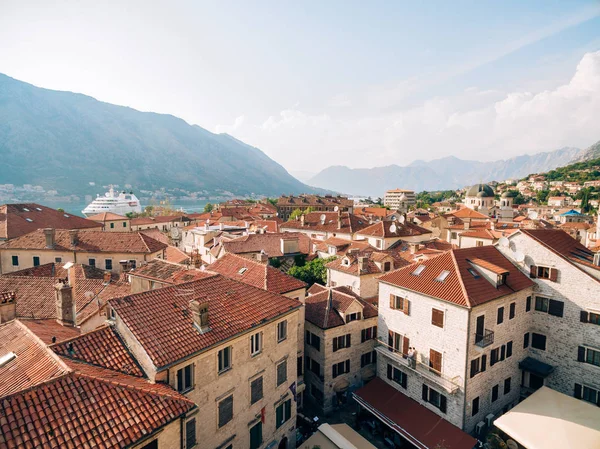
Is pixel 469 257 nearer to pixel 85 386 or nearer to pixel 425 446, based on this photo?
pixel 425 446

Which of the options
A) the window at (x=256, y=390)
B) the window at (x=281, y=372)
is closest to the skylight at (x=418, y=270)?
the window at (x=281, y=372)

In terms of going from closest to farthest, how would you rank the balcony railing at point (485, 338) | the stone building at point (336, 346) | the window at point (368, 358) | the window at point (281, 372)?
the window at point (281, 372)
the balcony railing at point (485, 338)
the stone building at point (336, 346)
the window at point (368, 358)

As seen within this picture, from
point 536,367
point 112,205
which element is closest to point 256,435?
point 536,367

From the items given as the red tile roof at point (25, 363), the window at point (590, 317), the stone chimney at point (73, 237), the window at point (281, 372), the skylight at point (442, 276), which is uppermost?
the stone chimney at point (73, 237)

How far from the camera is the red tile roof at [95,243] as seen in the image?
1443 inches

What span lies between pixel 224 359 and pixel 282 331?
14.2ft

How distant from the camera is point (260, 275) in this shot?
25.2 meters

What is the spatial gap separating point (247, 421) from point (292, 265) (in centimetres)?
2948

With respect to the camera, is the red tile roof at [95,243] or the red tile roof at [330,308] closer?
the red tile roof at [330,308]

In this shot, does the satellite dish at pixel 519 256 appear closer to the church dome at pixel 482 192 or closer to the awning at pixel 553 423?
the awning at pixel 553 423

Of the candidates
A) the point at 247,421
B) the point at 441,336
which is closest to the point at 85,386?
the point at 247,421

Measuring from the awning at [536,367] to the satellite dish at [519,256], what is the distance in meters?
7.45

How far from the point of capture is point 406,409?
22.5 m

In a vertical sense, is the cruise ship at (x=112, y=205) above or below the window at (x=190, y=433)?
above
